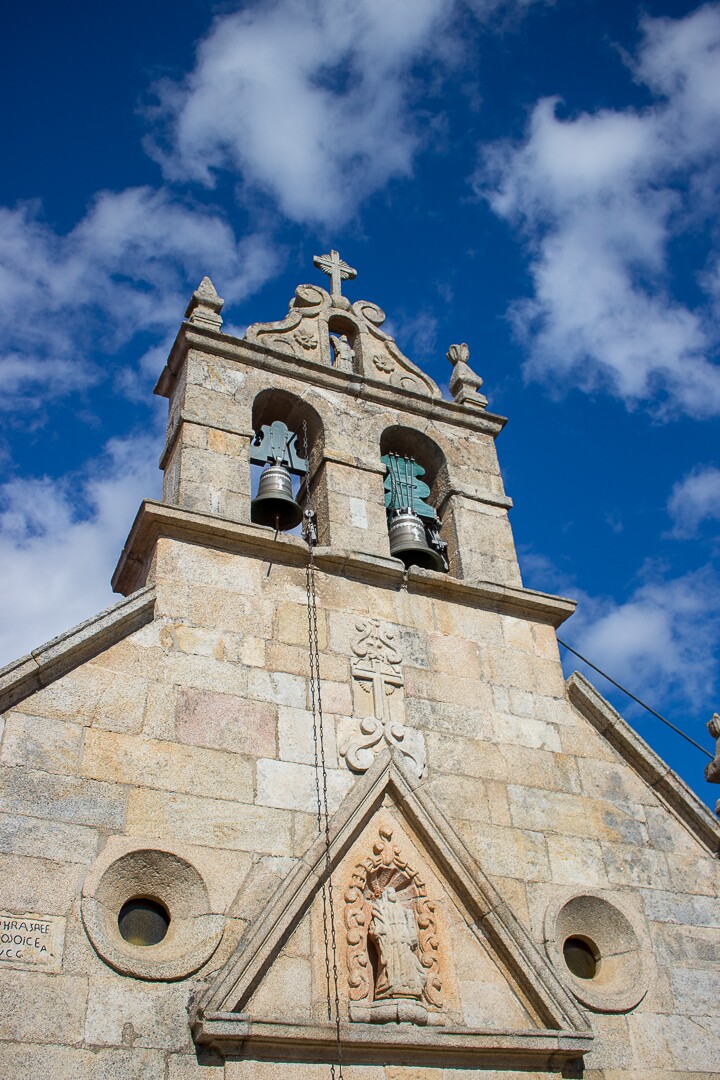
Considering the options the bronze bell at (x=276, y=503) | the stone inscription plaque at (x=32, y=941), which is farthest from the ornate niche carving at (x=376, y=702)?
the stone inscription plaque at (x=32, y=941)

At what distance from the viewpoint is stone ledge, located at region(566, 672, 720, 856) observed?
809 cm

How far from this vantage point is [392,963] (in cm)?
624

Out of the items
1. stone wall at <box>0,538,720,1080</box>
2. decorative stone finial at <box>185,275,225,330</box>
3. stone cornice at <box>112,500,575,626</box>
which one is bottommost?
stone wall at <box>0,538,720,1080</box>

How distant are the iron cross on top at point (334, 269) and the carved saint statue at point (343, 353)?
2.54 feet

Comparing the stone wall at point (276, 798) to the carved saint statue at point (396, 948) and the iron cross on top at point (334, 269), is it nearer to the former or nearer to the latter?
the carved saint statue at point (396, 948)

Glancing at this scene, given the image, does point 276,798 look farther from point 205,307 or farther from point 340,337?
point 340,337

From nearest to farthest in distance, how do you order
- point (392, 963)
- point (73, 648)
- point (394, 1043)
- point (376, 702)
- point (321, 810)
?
point (394, 1043), point (392, 963), point (73, 648), point (321, 810), point (376, 702)

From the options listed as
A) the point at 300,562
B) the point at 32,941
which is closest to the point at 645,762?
the point at 300,562

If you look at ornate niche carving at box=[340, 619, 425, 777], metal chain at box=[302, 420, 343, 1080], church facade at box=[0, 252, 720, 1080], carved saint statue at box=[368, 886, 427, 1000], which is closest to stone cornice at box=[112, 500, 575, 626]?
church facade at box=[0, 252, 720, 1080]

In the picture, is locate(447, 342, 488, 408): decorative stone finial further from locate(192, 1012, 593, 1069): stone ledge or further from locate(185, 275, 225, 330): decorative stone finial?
locate(192, 1012, 593, 1069): stone ledge

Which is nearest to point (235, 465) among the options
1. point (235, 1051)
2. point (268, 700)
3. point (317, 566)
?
point (317, 566)

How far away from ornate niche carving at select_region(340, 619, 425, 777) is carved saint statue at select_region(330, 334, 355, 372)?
3.21m

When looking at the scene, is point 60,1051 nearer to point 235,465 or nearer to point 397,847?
point 397,847

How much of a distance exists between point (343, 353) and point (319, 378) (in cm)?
82
